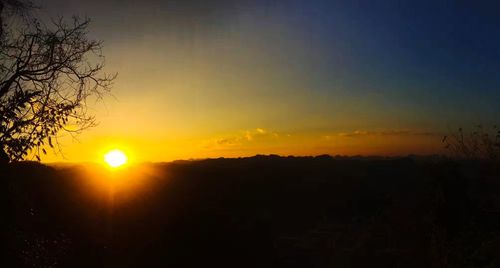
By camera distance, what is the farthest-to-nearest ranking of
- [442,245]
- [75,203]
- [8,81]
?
[75,203] → [442,245] → [8,81]

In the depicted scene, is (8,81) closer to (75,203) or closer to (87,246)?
(87,246)

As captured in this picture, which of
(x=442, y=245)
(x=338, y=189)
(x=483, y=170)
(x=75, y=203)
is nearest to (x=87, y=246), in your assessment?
(x=75, y=203)

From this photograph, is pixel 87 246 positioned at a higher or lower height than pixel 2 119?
lower

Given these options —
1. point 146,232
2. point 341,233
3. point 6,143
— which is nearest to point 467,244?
point 6,143

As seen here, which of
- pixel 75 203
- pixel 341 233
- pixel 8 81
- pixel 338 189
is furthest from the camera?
pixel 338 189

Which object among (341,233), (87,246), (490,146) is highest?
(490,146)

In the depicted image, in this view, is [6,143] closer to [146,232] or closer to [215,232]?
[146,232]

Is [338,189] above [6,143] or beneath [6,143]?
beneath

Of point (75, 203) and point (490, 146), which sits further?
point (75, 203)

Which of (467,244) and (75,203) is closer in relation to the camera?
(467,244)
